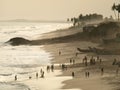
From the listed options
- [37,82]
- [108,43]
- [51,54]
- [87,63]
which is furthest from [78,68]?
[108,43]

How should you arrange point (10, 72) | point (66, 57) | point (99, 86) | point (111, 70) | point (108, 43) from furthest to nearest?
point (108, 43)
point (66, 57)
point (10, 72)
point (111, 70)
point (99, 86)

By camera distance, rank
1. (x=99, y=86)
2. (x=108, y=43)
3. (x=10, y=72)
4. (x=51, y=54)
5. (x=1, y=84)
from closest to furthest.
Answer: (x=99, y=86) < (x=1, y=84) < (x=10, y=72) < (x=51, y=54) < (x=108, y=43)

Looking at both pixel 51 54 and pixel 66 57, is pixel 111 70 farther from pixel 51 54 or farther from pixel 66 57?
pixel 51 54

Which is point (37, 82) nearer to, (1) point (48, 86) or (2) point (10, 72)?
(1) point (48, 86)

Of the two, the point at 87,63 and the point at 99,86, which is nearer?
the point at 99,86

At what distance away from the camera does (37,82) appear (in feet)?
147

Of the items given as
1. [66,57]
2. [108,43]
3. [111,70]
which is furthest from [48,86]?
[108,43]

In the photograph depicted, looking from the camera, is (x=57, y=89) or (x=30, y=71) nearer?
(x=57, y=89)

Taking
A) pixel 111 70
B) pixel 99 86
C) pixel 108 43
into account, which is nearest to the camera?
pixel 99 86

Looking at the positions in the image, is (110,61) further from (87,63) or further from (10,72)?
(10,72)

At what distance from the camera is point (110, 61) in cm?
5628

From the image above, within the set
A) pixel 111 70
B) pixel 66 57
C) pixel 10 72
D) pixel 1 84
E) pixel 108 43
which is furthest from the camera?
pixel 108 43

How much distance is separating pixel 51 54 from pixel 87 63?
17.7 m

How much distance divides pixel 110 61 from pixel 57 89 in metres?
16.8
